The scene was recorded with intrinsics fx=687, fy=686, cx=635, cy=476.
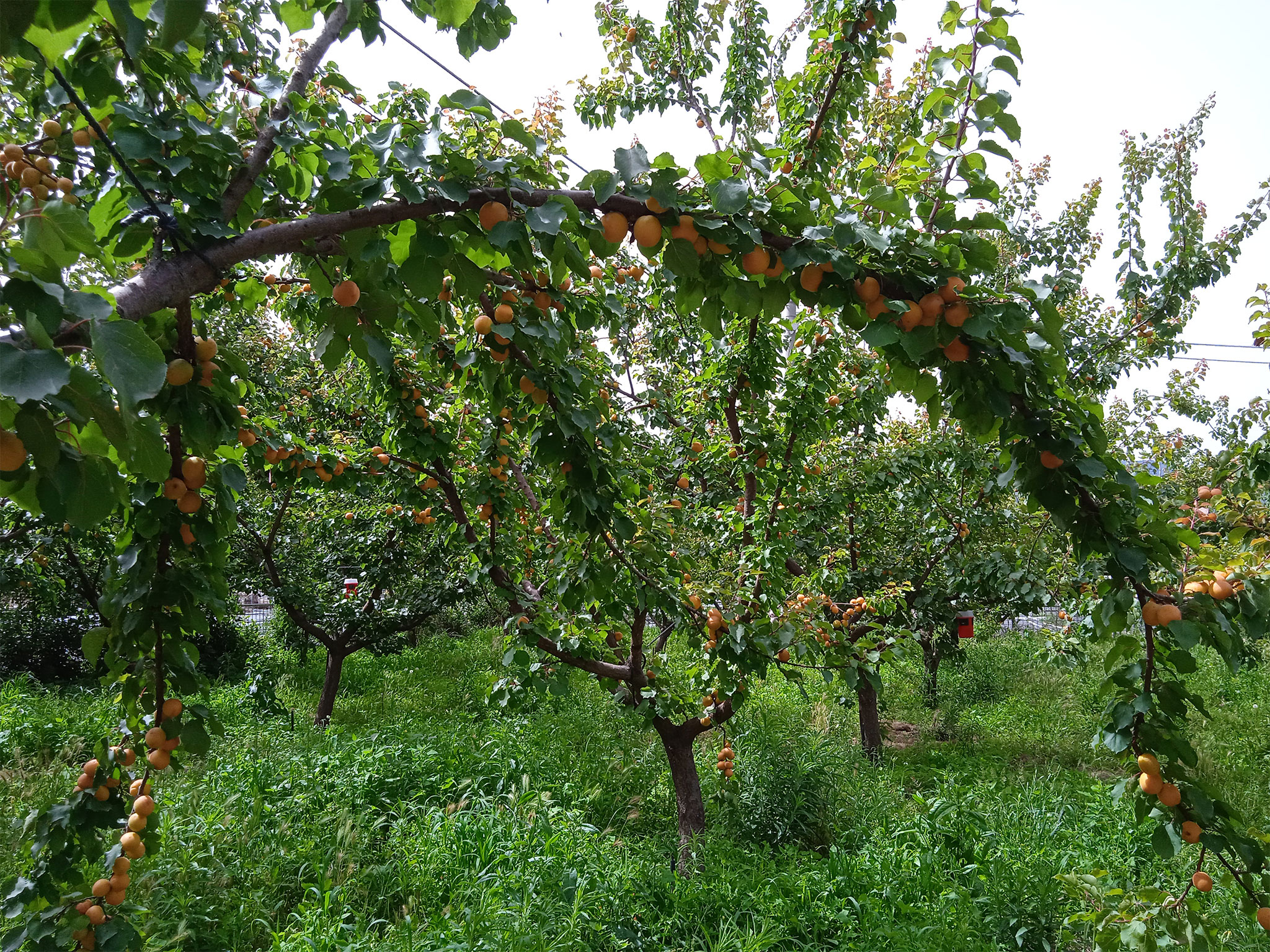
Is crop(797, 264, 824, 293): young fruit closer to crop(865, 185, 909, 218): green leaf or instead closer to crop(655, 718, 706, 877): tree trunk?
crop(865, 185, 909, 218): green leaf

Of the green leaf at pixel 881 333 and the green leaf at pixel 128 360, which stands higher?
the green leaf at pixel 881 333

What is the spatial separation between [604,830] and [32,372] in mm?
4057

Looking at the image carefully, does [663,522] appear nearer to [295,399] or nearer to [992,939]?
[992,939]

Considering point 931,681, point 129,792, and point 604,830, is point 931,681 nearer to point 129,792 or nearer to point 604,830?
point 604,830

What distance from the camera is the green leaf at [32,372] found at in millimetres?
660

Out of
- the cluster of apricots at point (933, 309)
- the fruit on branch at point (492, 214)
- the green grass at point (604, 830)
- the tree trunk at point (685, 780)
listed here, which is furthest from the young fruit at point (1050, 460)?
the tree trunk at point (685, 780)

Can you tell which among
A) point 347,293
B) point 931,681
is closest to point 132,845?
point 347,293

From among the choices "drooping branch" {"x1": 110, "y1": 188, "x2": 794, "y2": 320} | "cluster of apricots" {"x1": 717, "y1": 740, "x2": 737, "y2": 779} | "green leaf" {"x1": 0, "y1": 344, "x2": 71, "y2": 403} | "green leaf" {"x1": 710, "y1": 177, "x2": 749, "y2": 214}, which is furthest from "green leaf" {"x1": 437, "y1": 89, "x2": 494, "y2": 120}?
"cluster of apricots" {"x1": 717, "y1": 740, "x2": 737, "y2": 779}

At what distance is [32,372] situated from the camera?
2.22 ft

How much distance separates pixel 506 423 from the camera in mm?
2654

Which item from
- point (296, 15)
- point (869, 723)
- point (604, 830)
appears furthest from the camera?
point (869, 723)

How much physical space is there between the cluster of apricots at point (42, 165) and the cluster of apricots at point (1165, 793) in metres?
2.09

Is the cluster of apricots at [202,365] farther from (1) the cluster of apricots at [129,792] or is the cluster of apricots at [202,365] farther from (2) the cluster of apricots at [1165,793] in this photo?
(2) the cluster of apricots at [1165,793]

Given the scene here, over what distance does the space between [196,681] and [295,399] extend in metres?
4.21
